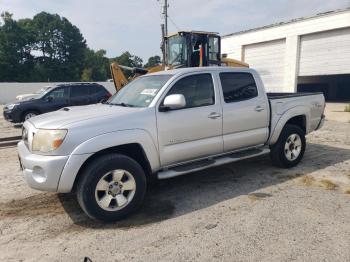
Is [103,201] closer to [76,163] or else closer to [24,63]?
[76,163]

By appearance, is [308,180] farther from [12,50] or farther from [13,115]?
[12,50]

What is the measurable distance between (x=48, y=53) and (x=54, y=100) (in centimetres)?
6410

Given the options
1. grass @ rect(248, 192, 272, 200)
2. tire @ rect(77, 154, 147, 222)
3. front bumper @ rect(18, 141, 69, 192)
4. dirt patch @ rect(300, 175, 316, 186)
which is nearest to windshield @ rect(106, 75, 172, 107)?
tire @ rect(77, 154, 147, 222)

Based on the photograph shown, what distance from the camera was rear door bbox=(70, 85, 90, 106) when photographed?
40.0 feet

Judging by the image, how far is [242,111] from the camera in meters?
5.06

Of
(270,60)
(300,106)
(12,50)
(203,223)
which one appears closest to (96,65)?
(12,50)

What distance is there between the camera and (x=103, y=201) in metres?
3.80

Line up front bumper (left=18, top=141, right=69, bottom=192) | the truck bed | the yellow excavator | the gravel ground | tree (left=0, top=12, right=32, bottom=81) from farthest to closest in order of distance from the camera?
tree (left=0, top=12, right=32, bottom=81) < the yellow excavator < the truck bed < front bumper (left=18, top=141, right=69, bottom=192) < the gravel ground

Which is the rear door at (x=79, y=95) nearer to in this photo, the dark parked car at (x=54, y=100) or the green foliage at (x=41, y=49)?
the dark parked car at (x=54, y=100)

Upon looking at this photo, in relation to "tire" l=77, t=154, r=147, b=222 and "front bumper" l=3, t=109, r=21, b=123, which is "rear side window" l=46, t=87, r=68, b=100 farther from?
"tire" l=77, t=154, r=147, b=222

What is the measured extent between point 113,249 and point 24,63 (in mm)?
64934

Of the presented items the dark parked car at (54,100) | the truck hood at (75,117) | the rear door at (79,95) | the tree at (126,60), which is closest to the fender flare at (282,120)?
the truck hood at (75,117)

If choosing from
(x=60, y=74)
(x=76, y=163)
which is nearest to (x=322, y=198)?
(x=76, y=163)

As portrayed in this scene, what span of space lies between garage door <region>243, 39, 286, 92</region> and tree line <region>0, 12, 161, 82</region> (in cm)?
3950
